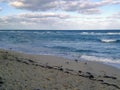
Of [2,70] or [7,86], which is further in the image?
[2,70]

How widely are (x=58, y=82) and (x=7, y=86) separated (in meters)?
1.74

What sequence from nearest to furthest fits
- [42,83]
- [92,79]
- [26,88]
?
1. [26,88]
2. [42,83]
3. [92,79]

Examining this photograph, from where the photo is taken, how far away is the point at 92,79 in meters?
8.60

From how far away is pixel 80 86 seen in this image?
726 cm

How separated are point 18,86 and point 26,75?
62.0 inches

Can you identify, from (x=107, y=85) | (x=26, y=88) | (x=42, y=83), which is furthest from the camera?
(x=107, y=85)

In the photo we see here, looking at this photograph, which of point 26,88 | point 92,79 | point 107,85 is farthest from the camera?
point 92,79

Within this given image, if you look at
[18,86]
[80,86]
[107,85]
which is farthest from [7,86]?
[107,85]

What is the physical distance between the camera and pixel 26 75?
8.18 metres

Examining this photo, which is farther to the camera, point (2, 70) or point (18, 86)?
point (2, 70)

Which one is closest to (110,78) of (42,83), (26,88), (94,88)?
(94,88)

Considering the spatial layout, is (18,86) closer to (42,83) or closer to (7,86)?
(7,86)

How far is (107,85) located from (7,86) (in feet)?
10.9

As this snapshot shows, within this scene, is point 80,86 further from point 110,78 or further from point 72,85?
point 110,78
